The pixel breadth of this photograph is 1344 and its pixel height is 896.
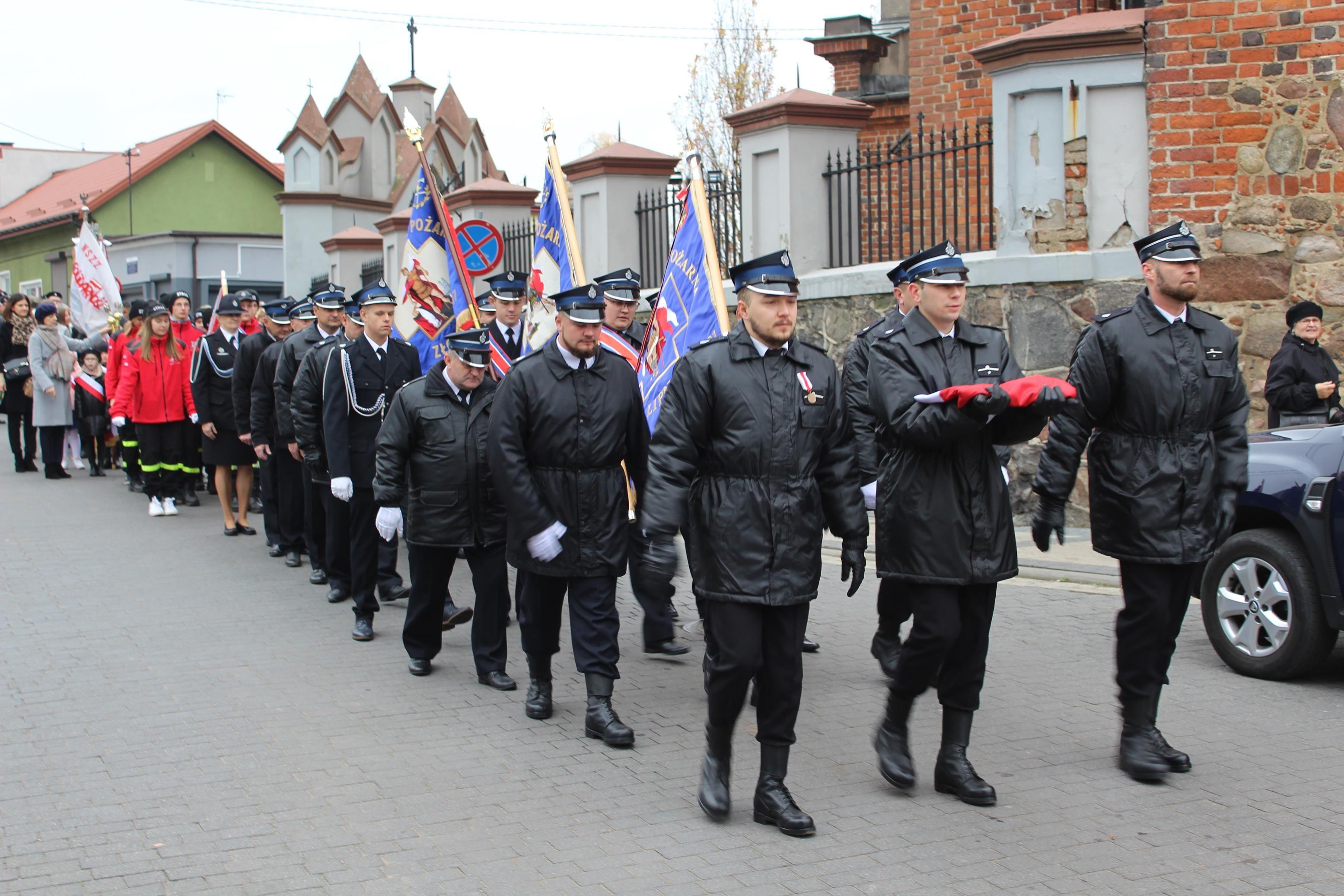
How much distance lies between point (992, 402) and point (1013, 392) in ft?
0.51

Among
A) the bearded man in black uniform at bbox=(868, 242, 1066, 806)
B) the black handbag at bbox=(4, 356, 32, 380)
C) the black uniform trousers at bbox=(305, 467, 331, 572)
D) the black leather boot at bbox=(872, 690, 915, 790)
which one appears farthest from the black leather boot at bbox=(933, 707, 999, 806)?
the black handbag at bbox=(4, 356, 32, 380)

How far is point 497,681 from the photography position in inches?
278

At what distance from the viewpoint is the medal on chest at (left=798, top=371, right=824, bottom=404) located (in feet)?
16.6

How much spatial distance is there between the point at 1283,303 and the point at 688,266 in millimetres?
5641

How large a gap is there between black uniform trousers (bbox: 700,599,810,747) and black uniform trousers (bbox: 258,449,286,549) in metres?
7.05

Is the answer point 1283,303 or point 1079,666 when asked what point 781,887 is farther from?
point 1283,303

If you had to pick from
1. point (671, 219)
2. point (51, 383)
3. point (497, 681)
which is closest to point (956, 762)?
point (497, 681)

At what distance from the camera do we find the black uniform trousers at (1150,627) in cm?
550

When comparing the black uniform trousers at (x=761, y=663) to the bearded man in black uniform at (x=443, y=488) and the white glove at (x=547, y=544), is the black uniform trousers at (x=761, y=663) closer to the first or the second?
the white glove at (x=547, y=544)

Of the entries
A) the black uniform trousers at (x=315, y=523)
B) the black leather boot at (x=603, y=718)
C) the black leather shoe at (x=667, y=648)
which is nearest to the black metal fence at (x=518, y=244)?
the black uniform trousers at (x=315, y=523)

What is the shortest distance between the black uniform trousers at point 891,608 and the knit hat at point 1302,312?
4.83m

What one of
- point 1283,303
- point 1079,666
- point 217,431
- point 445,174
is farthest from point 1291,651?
point 445,174

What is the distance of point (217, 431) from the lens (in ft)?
40.8

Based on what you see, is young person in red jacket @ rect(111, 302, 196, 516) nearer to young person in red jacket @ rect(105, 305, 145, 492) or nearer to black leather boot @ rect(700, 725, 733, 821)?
young person in red jacket @ rect(105, 305, 145, 492)
